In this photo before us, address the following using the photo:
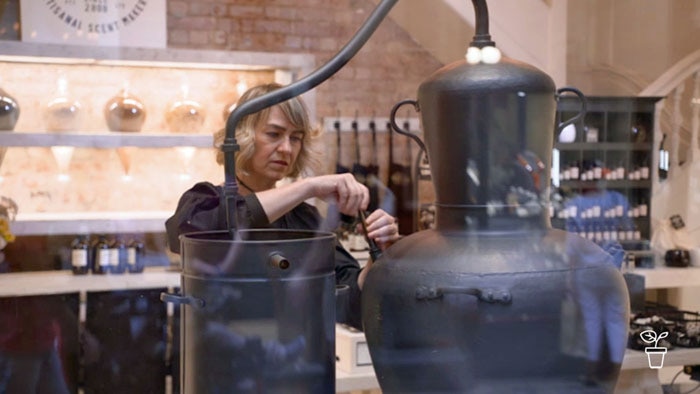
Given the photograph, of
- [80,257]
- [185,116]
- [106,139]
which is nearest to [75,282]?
[80,257]

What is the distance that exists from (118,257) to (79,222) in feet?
0.65

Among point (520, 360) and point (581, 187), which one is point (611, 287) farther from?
point (581, 187)

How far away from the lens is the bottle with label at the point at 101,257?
7.16ft

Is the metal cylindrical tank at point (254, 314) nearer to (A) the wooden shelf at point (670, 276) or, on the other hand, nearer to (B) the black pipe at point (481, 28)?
(B) the black pipe at point (481, 28)

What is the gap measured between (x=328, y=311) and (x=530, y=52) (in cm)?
125

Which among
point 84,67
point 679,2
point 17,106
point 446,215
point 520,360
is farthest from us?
point 679,2

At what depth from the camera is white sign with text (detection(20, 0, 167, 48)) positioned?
2.10m

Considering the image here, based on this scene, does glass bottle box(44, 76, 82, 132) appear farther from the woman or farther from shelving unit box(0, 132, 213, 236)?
the woman

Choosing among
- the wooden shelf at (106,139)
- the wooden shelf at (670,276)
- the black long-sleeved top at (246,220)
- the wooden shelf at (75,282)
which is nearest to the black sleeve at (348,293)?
the black long-sleeved top at (246,220)

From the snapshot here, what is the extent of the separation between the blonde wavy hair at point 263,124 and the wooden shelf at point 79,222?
0.51m

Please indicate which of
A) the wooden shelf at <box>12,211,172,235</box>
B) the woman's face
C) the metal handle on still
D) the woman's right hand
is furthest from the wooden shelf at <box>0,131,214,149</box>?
the metal handle on still

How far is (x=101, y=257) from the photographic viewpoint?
86.9 inches

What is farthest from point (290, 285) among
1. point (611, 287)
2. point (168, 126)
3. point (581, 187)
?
point (581, 187)

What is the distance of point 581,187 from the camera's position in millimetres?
2625
